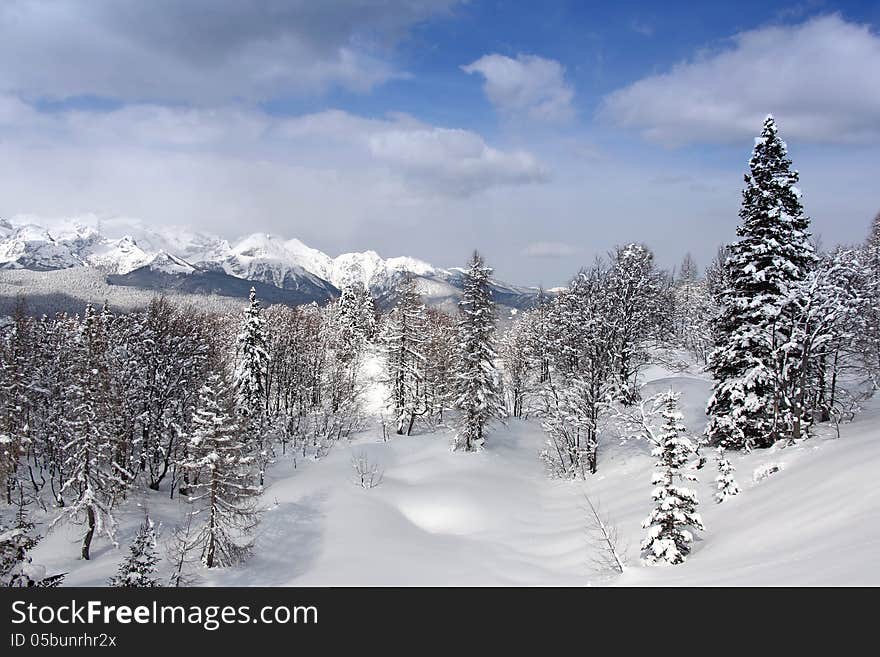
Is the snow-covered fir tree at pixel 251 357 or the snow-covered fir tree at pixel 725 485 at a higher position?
the snow-covered fir tree at pixel 251 357

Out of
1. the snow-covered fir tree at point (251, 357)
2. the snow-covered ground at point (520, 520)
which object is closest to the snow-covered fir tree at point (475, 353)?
the snow-covered ground at point (520, 520)

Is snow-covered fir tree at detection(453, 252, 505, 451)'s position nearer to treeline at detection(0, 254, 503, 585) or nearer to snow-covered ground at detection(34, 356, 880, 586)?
treeline at detection(0, 254, 503, 585)

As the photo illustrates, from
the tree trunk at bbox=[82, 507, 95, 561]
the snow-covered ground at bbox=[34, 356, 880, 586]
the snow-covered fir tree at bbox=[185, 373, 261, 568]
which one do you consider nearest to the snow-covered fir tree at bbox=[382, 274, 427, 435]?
the snow-covered ground at bbox=[34, 356, 880, 586]

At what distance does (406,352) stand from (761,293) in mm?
30649

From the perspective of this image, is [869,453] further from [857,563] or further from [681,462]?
[857,563]

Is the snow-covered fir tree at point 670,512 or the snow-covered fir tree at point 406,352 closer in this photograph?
the snow-covered fir tree at point 670,512

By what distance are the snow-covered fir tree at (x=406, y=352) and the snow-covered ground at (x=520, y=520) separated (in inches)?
187

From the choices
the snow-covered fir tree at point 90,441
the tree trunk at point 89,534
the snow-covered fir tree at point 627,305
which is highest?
the snow-covered fir tree at point 627,305

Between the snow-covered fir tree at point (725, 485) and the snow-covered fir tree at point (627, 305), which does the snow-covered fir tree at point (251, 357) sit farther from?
the snow-covered fir tree at point (725, 485)

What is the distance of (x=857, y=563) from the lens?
8.55m

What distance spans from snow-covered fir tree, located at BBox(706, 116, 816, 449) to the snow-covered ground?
1.75 metres

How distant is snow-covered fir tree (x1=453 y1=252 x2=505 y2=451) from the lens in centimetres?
3756

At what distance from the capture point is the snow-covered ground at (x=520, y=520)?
11.9 meters
